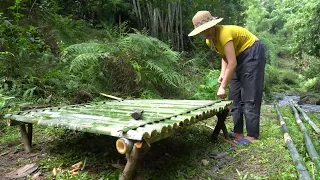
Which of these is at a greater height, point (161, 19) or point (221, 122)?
point (161, 19)

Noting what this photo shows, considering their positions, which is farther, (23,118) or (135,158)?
(23,118)

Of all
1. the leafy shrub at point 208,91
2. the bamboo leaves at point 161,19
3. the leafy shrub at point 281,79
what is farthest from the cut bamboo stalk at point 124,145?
the leafy shrub at point 281,79

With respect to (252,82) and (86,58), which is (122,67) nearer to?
(86,58)

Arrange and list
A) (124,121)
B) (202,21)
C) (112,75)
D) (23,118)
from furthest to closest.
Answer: (112,75) → (202,21) → (23,118) → (124,121)

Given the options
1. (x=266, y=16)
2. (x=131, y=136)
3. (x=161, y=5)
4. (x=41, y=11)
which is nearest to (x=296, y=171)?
(x=131, y=136)

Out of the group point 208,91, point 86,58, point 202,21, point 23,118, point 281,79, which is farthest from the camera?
point 281,79

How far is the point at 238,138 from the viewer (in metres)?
3.36

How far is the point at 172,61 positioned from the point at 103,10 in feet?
12.0

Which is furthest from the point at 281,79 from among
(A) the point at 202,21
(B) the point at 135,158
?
(B) the point at 135,158

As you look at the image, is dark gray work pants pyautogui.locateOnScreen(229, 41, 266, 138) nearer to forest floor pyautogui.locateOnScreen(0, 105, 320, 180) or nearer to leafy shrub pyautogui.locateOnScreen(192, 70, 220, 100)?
forest floor pyautogui.locateOnScreen(0, 105, 320, 180)

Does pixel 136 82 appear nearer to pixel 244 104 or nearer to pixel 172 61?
pixel 172 61

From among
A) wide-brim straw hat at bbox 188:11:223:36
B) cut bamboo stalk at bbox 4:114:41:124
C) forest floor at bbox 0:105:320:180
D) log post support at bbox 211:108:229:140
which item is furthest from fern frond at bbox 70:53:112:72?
log post support at bbox 211:108:229:140

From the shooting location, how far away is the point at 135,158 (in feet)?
6.12

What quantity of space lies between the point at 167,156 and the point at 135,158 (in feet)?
3.30
